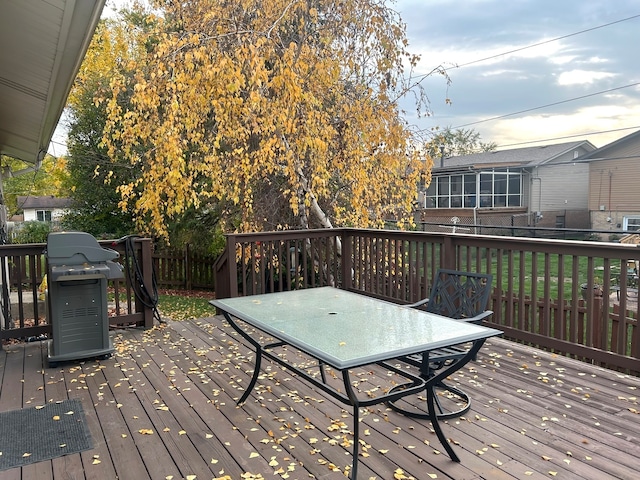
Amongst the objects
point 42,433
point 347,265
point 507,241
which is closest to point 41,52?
point 42,433

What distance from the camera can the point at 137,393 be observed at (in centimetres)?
311

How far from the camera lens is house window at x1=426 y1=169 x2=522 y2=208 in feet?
71.1

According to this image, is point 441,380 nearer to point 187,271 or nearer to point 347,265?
point 347,265

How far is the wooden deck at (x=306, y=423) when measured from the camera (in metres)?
2.17

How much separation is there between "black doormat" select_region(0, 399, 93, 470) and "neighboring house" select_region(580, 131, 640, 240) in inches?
815

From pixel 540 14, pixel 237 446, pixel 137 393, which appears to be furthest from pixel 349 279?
pixel 540 14

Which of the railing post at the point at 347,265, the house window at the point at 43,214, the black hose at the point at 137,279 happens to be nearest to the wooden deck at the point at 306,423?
the black hose at the point at 137,279

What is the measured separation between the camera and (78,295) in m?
3.72

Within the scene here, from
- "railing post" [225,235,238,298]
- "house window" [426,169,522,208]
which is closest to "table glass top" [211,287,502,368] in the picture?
"railing post" [225,235,238,298]

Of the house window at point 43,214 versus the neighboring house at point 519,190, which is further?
the house window at point 43,214

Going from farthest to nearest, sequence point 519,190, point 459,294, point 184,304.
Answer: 1. point 519,190
2. point 184,304
3. point 459,294

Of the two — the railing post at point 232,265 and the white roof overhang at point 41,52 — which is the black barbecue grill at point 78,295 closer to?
the white roof overhang at point 41,52

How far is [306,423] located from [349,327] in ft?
2.38

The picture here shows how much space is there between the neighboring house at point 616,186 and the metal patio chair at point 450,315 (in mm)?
18889
